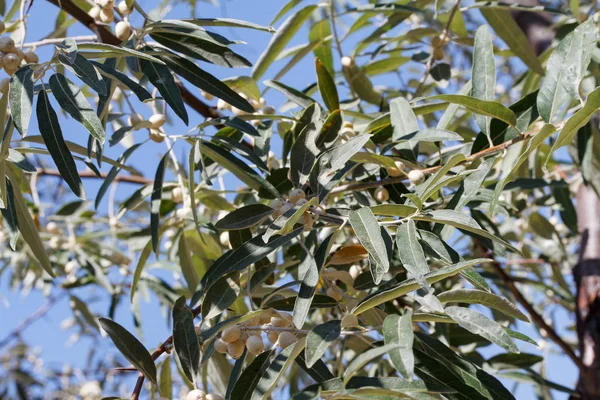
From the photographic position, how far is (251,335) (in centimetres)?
84

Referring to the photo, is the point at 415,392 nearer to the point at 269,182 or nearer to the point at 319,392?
the point at 319,392

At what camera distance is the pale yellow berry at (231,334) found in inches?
31.9

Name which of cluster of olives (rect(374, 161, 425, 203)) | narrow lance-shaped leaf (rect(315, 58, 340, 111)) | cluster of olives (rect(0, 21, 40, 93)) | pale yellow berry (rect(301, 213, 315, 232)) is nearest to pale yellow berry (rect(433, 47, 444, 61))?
narrow lance-shaped leaf (rect(315, 58, 340, 111))

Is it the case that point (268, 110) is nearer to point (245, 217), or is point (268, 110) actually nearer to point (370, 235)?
point (245, 217)

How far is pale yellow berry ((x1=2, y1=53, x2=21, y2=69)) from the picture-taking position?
0.88m

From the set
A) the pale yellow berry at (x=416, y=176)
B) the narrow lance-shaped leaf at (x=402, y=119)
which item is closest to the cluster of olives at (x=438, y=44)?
the narrow lance-shaped leaf at (x=402, y=119)

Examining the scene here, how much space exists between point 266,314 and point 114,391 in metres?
Result: 2.85

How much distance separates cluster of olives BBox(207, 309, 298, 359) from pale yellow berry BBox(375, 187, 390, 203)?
278 millimetres

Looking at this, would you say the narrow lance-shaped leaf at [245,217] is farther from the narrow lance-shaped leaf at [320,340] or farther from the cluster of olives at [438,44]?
the cluster of olives at [438,44]

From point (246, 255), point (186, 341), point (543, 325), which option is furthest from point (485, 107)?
point (543, 325)

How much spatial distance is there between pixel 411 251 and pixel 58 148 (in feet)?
1.32

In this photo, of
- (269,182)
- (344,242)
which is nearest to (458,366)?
(269,182)

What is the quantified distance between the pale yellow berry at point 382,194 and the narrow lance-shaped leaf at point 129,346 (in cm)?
41

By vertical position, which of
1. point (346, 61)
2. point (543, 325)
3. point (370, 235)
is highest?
point (346, 61)
